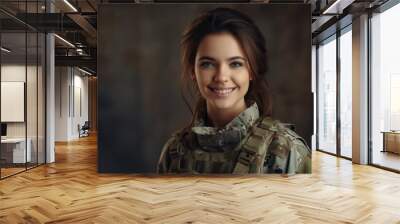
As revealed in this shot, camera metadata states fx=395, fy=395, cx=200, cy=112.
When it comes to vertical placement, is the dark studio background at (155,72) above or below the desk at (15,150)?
above

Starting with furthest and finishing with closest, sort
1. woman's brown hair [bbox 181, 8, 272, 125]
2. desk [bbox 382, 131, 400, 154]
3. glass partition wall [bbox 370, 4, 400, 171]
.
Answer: desk [bbox 382, 131, 400, 154] → glass partition wall [bbox 370, 4, 400, 171] → woman's brown hair [bbox 181, 8, 272, 125]

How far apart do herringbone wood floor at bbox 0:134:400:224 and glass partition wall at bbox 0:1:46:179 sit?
26.6 inches

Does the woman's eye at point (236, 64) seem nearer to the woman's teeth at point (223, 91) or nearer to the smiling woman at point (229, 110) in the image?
the smiling woman at point (229, 110)

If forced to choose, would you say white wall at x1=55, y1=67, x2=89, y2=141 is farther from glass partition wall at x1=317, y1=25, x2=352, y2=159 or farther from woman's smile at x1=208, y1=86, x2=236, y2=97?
woman's smile at x1=208, y1=86, x2=236, y2=97

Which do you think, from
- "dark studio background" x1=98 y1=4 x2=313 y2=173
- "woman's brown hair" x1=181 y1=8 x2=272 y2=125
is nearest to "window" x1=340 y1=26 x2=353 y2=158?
"dark studio background" x1=98 y1=4 x2=313 y2=173

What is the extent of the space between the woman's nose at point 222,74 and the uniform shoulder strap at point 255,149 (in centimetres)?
91

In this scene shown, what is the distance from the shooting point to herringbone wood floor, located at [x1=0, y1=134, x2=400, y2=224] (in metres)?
4.14

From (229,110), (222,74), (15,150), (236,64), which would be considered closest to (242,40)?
(236,64)

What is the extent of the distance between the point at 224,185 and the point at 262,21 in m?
2.71

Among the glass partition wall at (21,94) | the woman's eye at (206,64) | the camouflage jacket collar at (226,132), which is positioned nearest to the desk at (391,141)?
the camouflage jacket collar at (226,132)

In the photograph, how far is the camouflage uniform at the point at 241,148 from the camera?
6.20m

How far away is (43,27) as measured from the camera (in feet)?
26.8

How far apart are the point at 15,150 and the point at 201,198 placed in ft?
14.3

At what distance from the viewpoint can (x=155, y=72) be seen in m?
6.49
